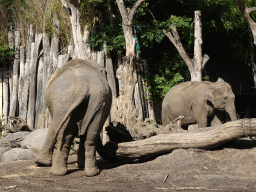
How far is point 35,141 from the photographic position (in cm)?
766

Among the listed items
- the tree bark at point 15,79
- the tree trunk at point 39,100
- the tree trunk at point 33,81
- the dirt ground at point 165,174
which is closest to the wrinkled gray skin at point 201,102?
the dirt ground at point 165,174

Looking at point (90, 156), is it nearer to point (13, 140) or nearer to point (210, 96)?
point (210, 96)

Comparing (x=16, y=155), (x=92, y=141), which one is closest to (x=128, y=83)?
(x=16, y=155)

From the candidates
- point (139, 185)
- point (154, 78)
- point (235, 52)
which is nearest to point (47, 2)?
point (154, 78)

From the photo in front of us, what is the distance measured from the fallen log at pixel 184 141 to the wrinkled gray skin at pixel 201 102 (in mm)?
1389

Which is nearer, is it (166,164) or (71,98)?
(71,98)

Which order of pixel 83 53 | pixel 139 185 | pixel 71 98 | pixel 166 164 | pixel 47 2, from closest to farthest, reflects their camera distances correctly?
pixel 139 185 < pixel 71 98 < pixel 166 164 < pixel 83 53 < pixel 47 2

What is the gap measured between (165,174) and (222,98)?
257 cm

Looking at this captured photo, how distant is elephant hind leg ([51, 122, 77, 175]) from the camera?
14.0 ft

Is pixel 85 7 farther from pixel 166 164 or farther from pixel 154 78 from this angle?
pixel 166 164

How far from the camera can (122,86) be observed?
8656 millimetres

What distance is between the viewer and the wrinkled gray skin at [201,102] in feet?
20.6

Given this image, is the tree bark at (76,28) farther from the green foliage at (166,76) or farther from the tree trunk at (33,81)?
the green foliage at (166,76)

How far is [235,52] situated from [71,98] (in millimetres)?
9513
